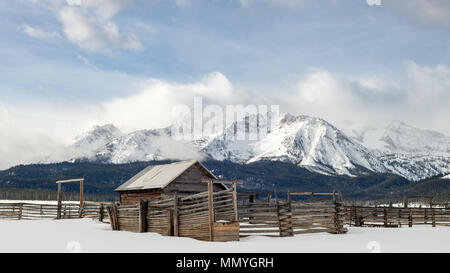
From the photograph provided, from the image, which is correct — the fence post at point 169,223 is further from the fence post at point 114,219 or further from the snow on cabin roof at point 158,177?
the snow on cabin roof at point 158,177

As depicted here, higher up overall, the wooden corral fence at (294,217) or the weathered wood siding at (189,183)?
the weathered wood siding at (189,183)

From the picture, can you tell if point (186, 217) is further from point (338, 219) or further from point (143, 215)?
point (338, 219)

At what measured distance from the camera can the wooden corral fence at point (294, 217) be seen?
26.6 meters

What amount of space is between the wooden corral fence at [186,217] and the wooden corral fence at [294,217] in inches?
83.7

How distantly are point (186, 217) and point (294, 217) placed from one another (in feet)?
21.3

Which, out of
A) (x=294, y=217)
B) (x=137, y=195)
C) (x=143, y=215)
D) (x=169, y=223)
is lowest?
(x=169, y=223)

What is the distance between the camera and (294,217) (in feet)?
90.1

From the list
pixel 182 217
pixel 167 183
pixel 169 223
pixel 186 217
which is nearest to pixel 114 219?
pixel 169 223

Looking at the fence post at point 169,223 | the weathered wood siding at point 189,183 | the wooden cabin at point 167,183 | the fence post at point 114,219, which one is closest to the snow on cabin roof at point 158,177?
the wooden cabin at point 167,183

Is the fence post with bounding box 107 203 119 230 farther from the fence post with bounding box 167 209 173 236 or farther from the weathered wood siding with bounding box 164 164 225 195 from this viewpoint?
the weathered wood siding with bounding box 164 164 225 195
